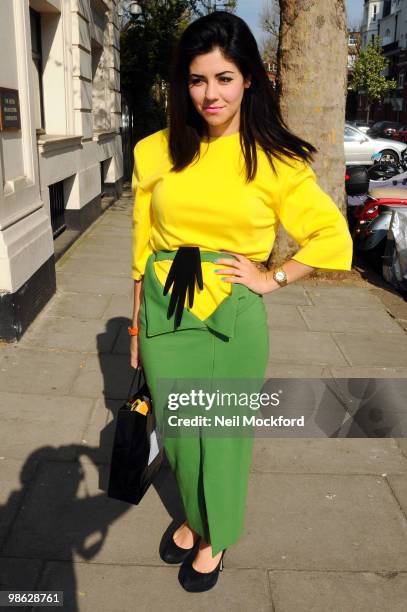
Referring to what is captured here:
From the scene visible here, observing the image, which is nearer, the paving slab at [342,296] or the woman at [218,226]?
the woman at [218,226]

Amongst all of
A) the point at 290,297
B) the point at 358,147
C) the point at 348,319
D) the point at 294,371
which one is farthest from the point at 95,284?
the point at 358,147

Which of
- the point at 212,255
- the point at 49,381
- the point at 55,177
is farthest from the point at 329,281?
the point at 212,255

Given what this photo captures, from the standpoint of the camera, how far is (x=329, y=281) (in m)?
7.44

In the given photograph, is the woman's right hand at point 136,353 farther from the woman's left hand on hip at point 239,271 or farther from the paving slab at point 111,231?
the paving slab at point 111,231

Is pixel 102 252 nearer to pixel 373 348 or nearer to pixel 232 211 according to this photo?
pixel 373 348

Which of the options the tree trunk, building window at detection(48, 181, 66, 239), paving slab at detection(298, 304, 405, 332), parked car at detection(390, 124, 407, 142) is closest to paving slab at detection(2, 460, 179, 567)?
paving slab at detection(298, 304, 405, 332)

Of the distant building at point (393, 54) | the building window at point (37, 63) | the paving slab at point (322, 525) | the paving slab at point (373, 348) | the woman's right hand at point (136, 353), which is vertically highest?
the distant building at point (393, 54)

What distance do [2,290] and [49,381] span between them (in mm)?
915

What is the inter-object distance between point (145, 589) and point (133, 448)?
572 mm

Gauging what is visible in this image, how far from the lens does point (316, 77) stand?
7.05 metres

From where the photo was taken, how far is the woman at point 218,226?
2117 mm

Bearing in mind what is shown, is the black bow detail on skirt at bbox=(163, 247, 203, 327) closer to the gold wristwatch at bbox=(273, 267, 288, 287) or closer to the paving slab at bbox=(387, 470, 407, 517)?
the gold wristwatch at bbox=(273, 267, 288, 287)

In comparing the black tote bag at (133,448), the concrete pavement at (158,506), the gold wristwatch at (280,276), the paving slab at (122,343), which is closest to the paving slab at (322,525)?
the concrete pavement at (158,506)

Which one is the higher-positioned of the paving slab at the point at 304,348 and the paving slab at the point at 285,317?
the paving slab at the point at 304,348
